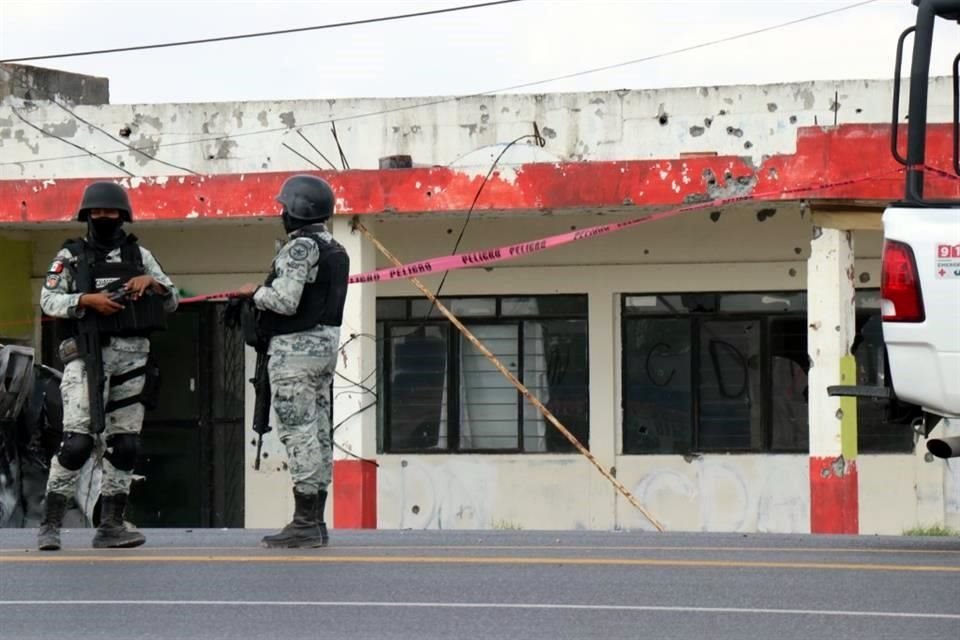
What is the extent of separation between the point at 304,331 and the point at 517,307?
10.5 metres

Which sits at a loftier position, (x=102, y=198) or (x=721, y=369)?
(x=102, y=198)

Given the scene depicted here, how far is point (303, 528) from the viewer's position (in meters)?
10.1

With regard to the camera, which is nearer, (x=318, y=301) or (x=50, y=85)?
(x=318, y=301)

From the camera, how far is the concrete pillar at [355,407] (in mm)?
17828

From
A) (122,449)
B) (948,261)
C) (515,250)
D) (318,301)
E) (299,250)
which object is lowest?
(122,449)

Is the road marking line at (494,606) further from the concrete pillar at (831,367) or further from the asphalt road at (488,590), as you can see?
the concrete pillar at (831,367)

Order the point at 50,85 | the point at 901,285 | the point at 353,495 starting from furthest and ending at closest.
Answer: the point at 50,85 → the point at 353,495 → the point at 901,285

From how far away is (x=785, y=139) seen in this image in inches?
800

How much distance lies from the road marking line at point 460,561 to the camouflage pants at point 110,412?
1.68 ft

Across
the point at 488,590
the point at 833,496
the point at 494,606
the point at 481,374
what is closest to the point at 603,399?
the point at 481,374

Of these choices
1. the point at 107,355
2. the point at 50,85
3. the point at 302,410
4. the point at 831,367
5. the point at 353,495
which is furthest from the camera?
the point at 50,85

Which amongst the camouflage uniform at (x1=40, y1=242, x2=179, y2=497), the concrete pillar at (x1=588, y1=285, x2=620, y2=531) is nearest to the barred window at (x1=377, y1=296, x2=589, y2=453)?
the concrete pillar at (x1=588, y1=285, x2=620, y2=531)

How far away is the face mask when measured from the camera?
411 inches

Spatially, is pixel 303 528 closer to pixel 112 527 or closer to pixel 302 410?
pixel 302 410
